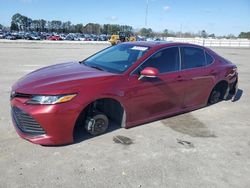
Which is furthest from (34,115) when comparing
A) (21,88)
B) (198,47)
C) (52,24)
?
(52,24)

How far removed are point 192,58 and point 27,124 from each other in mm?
3374

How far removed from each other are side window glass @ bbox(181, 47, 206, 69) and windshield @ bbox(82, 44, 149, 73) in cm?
85

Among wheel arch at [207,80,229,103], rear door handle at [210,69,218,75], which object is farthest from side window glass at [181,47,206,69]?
wheel arch at [207,80,229,103]

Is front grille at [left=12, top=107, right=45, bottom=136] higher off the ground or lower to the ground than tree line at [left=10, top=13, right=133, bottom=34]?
lower

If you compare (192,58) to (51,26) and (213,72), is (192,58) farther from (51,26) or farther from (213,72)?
(51,26)

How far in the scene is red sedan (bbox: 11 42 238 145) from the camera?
3.48 m

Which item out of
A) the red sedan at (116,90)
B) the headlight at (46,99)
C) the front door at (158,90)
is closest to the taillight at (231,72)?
the red sedan at (116,90)

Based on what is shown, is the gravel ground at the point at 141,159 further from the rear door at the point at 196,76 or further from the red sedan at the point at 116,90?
the rear door at the point at 196,76

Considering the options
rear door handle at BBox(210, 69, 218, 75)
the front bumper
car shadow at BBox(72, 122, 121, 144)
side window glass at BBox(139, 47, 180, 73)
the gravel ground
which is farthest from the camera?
rear door handle at BBox(210, 69, 218, 75)

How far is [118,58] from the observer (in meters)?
4.78

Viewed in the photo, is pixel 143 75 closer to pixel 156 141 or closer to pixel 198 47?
pixel 156 141

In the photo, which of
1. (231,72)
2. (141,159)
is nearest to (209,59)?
(231,72)

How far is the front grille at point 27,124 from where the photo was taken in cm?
347

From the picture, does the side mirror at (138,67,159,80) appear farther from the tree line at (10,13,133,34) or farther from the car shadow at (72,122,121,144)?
the tree line at (10,13,133,34)
